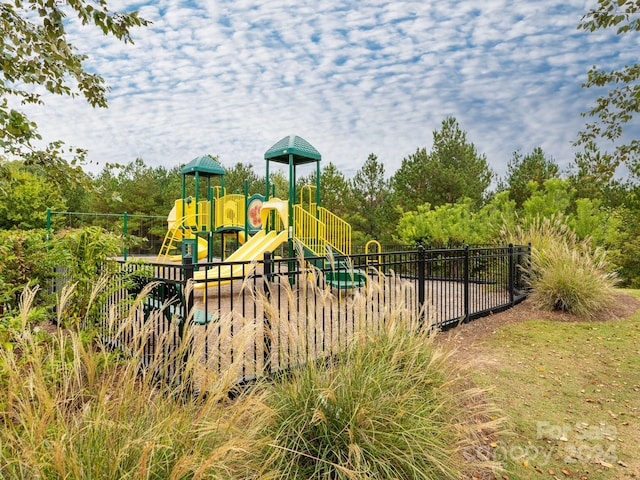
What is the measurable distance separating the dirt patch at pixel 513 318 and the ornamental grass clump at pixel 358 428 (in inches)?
139

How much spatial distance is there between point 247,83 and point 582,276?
8.12m

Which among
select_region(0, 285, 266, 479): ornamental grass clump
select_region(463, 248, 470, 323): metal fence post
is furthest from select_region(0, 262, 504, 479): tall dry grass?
select_region(463, 248, 470, 323): metal fence post

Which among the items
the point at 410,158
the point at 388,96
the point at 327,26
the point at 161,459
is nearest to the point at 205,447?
the point at 161,459

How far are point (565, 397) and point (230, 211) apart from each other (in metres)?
12.5

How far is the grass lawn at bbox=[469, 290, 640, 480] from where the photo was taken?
2904 millimetres

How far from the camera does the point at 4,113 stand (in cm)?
301

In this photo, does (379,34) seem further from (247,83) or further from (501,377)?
(501,377)

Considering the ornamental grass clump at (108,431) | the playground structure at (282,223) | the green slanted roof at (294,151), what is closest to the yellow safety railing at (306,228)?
the playground structure at (282,223)

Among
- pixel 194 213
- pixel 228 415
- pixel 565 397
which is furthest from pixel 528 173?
pixel 228 415

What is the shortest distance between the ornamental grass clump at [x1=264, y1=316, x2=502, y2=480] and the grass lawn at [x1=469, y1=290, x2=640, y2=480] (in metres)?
0.65

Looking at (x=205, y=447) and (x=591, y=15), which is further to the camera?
(x=591, y=15)

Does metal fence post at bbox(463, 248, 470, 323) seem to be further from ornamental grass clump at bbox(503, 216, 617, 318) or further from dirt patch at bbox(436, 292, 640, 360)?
ornamental grass clump at bbox(503, 216, 617, 318)

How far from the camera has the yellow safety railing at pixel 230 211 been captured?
14.4 meters

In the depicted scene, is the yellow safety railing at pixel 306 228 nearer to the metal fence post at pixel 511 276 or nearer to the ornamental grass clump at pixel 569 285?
the metal fence post at pixel 511 276
